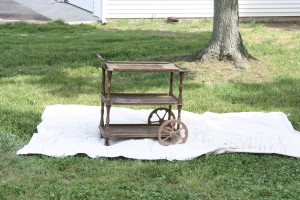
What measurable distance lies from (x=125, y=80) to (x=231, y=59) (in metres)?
2.04

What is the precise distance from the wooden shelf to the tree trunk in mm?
4234

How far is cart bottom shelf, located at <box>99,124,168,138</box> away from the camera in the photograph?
717 centimetres

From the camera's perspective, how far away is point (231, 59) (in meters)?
11.5

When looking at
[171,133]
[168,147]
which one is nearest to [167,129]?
[171,133]

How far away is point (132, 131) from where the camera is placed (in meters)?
7.38

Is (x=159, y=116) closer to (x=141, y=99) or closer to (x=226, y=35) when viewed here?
(x=141, y=99)

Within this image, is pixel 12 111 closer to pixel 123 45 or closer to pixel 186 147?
pixel 186 147

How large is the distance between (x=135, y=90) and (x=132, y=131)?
2.86 meters

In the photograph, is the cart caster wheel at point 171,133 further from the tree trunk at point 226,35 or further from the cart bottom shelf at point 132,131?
the tree trunk at point 226,35

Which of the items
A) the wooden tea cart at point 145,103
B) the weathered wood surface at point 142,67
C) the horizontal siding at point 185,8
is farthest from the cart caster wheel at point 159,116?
the horizontal siding at point 185,8

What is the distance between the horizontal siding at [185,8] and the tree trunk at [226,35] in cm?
719

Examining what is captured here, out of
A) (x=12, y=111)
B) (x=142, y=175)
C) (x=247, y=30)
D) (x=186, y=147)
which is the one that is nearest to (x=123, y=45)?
(x=247, y=30)

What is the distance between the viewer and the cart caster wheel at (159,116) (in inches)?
301

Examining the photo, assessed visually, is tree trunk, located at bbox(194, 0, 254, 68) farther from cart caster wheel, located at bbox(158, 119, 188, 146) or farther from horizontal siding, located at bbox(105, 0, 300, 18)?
horizontal siding, located at bbox(105, 0, 300, 18)
